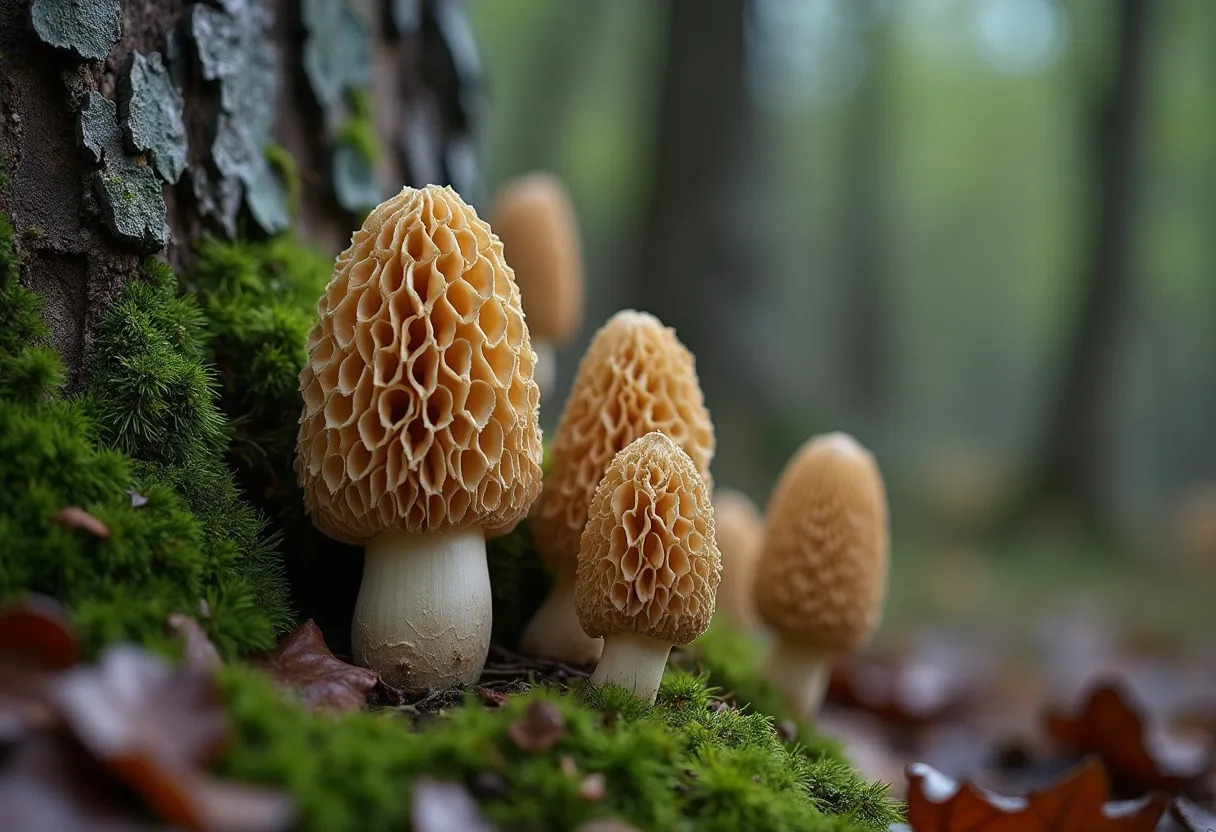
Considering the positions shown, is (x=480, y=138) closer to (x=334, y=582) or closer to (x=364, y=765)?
(x=334, y=582)

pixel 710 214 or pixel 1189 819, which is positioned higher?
pixel 710 214

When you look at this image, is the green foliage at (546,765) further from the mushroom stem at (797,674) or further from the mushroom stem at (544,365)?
the mushroom stem at (544,365)

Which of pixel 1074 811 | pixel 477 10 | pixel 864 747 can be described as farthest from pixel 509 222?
pixel 477 10

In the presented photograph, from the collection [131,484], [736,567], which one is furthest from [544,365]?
[131,484]

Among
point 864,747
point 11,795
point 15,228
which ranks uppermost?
point 15,228

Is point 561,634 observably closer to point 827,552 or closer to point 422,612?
point 422,612

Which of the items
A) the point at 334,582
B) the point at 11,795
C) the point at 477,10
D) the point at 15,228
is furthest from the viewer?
the point at 477,10
